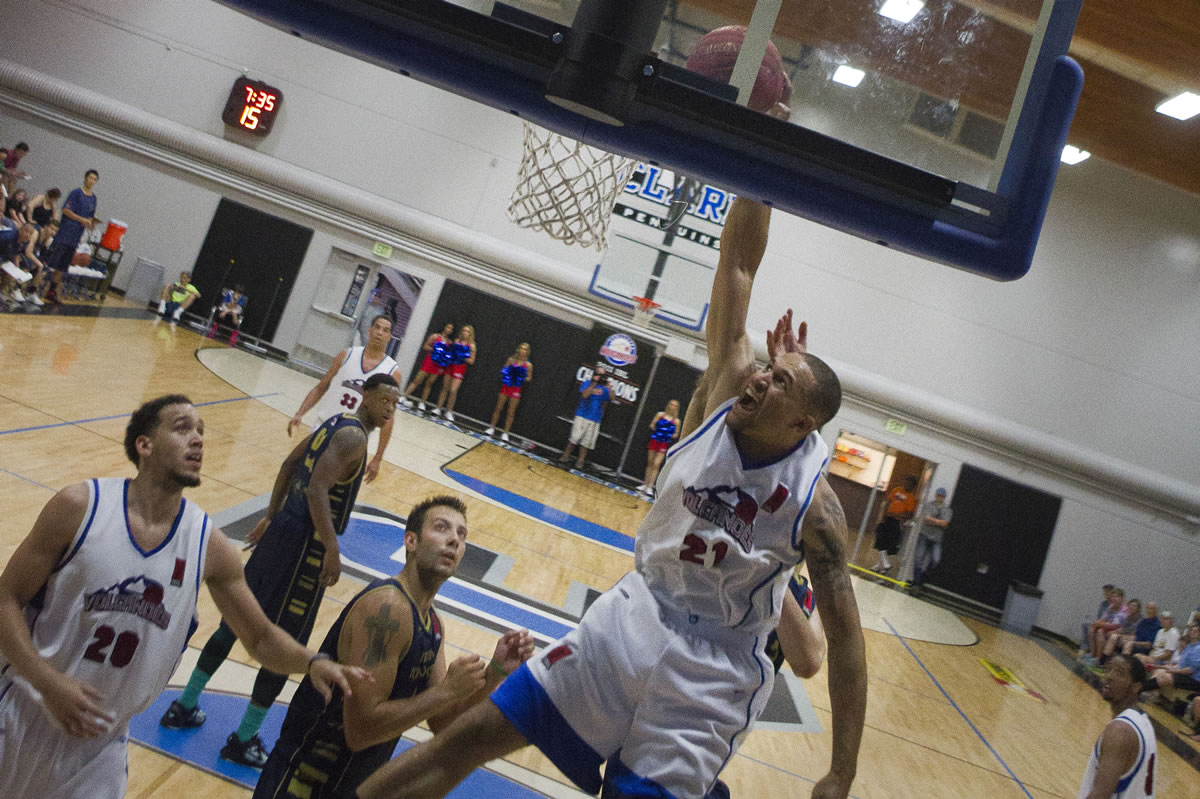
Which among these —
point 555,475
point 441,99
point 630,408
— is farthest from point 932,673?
point 441,99

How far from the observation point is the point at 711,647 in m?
2.15

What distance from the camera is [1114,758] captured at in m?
4.24

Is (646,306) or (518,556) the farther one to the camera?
(646,306)

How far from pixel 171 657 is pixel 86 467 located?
4.83m

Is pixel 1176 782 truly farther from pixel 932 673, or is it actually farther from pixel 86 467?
pixel 86 467

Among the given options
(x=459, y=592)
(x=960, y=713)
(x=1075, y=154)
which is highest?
(x=1075, y=154)

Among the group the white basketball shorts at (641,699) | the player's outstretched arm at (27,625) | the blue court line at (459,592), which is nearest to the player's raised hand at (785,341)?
the white basketball shorts at (641,699)

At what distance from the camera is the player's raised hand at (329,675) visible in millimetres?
2447

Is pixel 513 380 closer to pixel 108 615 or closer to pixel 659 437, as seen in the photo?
pixel 659 437

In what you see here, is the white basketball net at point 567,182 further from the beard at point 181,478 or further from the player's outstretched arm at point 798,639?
the beard at point 181,478

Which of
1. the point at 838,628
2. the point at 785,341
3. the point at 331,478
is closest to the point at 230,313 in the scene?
the point at 331,478

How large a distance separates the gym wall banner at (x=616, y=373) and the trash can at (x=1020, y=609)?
7643mm

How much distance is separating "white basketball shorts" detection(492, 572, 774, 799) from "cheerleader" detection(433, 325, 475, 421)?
14754 mm

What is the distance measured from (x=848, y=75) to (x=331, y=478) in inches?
Result: 115
